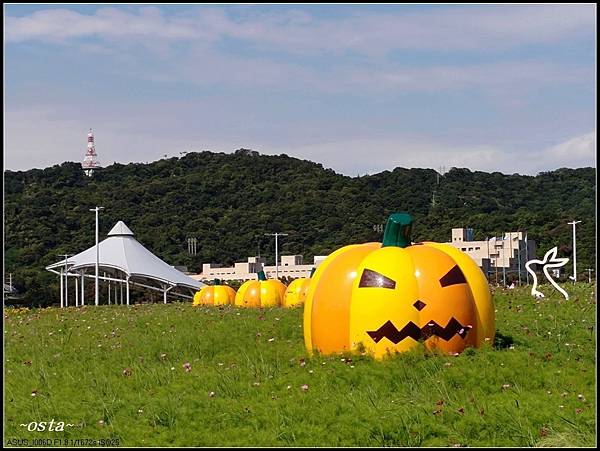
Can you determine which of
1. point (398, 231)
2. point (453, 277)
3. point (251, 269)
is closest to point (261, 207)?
point (251, 269)

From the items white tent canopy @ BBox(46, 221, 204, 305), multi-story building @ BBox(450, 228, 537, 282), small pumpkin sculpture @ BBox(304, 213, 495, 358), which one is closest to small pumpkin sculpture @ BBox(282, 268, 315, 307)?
small pumpkin sculpture @ BBox(304, 213, 495, 358)

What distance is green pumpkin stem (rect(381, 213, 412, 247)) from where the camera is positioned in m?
14.2

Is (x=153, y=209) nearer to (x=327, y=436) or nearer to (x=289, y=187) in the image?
(x=289, y=187)

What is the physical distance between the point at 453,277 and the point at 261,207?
72.6 m

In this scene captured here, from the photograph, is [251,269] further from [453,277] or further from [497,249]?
[453,277]

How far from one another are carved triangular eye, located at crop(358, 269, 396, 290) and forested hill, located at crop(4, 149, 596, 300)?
48180mm

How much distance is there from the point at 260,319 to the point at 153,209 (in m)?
68.7

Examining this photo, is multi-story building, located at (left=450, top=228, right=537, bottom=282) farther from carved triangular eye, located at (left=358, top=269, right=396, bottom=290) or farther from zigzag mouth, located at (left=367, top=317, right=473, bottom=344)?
zigzag mouth, located at (left=367, top=317, right=473, bottom=344)

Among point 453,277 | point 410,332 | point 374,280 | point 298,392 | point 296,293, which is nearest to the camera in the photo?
point 298,392

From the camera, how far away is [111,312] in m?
24.3

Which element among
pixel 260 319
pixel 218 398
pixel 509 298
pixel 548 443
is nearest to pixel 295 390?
pixel 218 398

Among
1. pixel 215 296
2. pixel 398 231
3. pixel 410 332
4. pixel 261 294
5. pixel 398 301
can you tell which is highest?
pixel 398 231

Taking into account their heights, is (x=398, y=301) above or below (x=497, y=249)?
above

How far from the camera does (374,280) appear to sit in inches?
527
